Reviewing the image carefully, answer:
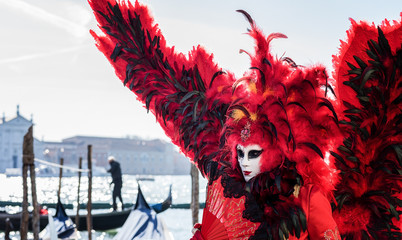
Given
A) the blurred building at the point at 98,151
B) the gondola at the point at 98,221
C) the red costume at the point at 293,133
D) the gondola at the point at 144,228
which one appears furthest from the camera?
the blurred building at the point at 98,151

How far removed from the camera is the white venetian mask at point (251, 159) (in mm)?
1489

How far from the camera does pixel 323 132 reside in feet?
4.97

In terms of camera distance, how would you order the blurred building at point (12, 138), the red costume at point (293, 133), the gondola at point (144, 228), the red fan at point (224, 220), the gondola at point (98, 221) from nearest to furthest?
the red costume at point (293, 133) < the red fan at point (224, 220) < the gondola at point (144, 228) < the gondola at point (98, 221) < the blurred building at point (12, 138)

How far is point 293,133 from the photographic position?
1.47m

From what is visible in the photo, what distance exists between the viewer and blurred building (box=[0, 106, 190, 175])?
68.1 metres

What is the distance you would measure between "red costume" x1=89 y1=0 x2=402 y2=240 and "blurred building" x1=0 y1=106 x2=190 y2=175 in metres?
63.9

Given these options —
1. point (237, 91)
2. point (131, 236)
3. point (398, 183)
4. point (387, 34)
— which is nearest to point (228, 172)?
point (237, 91)

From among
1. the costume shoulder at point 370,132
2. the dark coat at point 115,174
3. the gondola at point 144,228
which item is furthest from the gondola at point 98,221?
the costume shoulder at point 370,132

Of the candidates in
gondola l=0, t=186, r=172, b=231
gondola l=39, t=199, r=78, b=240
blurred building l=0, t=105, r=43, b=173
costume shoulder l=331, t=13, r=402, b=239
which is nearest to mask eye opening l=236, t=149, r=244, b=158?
costume shoulder l=331, t=13, r=402, b=239

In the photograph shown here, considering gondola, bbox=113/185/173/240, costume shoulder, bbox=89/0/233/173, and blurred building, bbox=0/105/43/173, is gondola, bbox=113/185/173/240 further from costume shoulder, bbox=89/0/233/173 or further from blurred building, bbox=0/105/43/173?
blurred building, bbox=0/105/43/173

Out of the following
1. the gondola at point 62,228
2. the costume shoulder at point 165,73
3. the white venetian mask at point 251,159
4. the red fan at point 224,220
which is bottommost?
the gondola at point 62,228

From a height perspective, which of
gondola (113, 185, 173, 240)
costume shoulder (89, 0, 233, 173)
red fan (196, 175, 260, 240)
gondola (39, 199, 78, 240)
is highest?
costume shoulder (89, 0, 233, 173)

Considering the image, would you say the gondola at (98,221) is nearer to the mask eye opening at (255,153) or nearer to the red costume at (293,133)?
the red costume at (293,133)

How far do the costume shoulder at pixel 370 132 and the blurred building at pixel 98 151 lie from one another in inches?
2530
